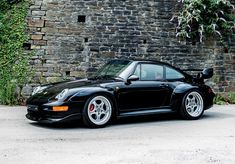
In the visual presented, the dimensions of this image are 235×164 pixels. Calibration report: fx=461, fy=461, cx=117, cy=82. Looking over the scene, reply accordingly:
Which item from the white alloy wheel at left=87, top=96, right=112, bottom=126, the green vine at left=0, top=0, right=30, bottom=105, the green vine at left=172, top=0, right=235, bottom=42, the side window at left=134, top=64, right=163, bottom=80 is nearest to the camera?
the white alloy wheel at left=87, top=96, right=112, bottom=126

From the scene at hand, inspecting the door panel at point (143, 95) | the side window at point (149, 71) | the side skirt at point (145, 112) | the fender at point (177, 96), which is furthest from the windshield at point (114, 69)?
the fender at point (177, 96)

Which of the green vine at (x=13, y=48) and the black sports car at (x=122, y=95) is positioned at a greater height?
the green vine at (x=13, y=48)

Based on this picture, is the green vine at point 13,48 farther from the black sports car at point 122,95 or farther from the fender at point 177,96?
the fender at point 177,96

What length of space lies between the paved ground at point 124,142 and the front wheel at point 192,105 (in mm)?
194

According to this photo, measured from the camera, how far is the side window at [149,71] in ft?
29.6

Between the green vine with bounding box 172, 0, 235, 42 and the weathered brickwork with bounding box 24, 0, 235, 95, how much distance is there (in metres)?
0.27

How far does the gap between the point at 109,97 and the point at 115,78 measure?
631 millimetres

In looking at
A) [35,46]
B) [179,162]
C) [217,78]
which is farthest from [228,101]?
[179,162]

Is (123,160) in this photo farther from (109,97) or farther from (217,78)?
(217,78)

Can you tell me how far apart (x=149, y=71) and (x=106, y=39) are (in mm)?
3907

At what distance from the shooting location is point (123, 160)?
5.61 m

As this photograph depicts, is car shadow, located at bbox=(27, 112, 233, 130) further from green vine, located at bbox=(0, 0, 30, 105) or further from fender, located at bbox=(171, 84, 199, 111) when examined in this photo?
green vine, located at bbox=(0, 0, 30, 105)

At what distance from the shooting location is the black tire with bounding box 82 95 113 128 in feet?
26.4

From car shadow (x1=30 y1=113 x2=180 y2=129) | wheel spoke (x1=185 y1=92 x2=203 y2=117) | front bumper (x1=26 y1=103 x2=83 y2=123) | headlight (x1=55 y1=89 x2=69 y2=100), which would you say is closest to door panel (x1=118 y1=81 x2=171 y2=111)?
car shadow (x1=30 y1=113 x2=180 y2=129)
